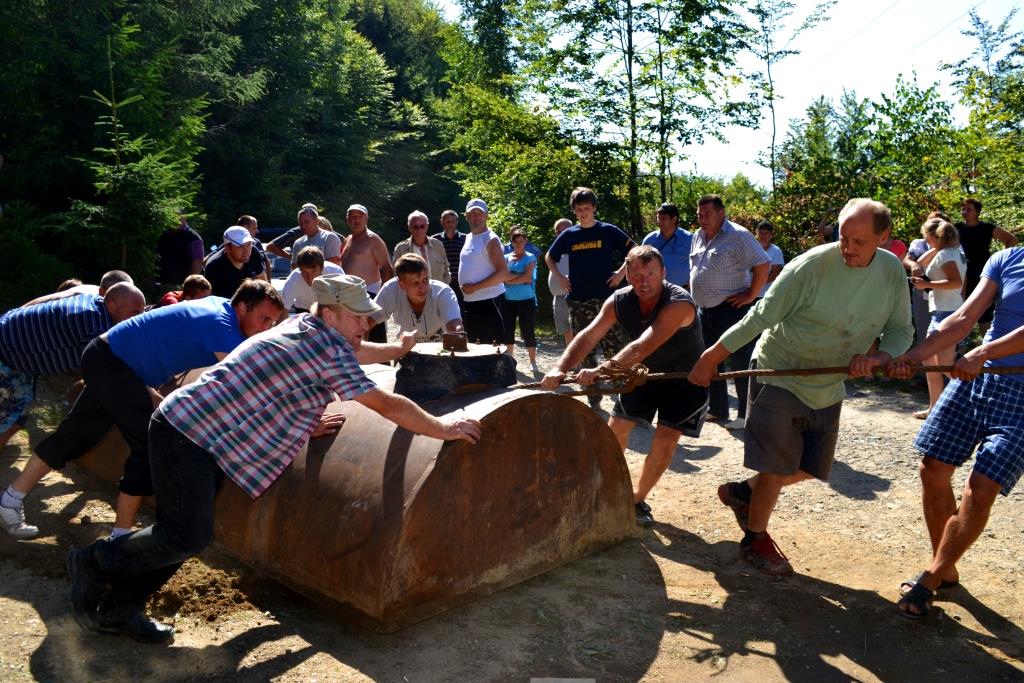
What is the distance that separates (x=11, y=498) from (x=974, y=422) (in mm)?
5366

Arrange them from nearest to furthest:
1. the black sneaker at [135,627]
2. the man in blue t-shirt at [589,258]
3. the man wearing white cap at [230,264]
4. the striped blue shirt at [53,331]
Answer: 1. the black sneaker at [135,627]
2. the striped blue shirt at [53,331]
3. the man in blue t-shirt at [589,258]
4. the man wearing white cap at [230,264]

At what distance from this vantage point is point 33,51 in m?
10.6

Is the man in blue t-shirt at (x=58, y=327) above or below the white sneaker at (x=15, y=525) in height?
above

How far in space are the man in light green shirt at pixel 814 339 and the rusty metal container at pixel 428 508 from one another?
0.84 metres

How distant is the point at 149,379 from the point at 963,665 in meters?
4.13

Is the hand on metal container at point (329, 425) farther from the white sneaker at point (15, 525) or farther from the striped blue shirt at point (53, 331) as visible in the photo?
the white sneaker at point (15, 525)

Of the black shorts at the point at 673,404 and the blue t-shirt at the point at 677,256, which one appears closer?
the black shorts at the point at 673,404

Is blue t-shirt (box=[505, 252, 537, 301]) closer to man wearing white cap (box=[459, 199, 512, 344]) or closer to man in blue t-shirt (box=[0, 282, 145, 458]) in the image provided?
man wearing white cap (box=[459, 199, 512, 344])

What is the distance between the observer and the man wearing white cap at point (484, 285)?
8539 millimetres

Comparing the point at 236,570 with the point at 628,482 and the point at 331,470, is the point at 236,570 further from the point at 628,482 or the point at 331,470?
the point at 628,482

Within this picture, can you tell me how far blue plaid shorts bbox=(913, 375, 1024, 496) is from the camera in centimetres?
432

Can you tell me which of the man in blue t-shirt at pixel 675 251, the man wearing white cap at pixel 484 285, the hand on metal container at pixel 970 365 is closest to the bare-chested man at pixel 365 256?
the man wearing white cap at pixel 484 285

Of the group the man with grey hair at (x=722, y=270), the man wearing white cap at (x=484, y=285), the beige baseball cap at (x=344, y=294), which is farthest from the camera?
the man wearing white cap at (x=484, y=285)

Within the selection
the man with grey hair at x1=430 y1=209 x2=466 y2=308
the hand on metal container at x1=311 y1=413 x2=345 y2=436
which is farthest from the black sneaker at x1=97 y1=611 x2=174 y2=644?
the man with grey hair at x1=430 y1=209 x2=466 y2=308
